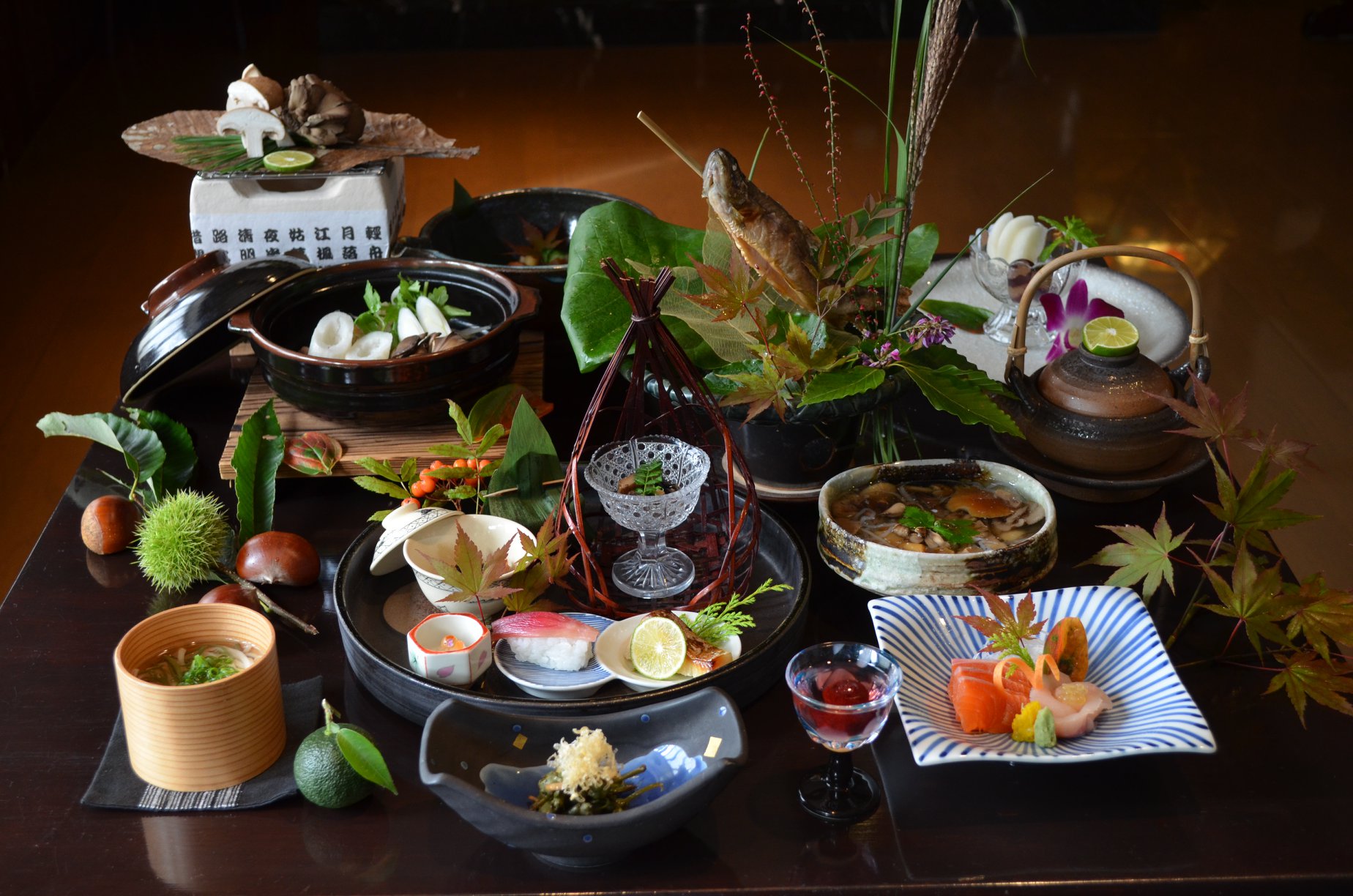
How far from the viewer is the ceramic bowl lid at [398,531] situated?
1206 mm

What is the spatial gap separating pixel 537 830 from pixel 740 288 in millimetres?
582

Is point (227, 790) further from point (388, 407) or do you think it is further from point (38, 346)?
point (38, 346)

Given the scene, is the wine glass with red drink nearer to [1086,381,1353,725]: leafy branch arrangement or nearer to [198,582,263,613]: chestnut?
[1086,381,1353,725]: leafy branch arrangement

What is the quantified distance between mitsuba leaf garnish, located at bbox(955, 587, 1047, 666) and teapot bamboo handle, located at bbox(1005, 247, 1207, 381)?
1.38 ft

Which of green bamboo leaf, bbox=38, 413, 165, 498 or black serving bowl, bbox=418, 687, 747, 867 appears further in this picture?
green bamboo leaf, bbox=38, 413, 165, 498

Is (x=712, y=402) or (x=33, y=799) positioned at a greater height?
(x=712, y=402)

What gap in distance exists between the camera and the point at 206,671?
101 cm

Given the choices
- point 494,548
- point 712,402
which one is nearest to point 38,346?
point 494,548

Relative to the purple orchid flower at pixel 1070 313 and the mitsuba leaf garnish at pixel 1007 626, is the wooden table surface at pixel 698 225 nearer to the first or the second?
the mitsuba leaf garnish at pixel 1007 626

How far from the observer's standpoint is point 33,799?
990mm

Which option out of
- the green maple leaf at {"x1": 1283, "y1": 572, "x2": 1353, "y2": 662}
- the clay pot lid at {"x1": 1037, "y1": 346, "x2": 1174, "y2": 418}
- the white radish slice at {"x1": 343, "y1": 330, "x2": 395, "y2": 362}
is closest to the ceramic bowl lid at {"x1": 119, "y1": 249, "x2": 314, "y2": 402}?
the white radish slice at {"x1": 343, "y1": 330, "x2": 395, "y2": 362}

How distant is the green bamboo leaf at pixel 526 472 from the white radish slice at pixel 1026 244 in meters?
0.87

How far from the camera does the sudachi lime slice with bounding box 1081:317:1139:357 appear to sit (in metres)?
1.35

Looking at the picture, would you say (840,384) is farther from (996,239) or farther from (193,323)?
(193,323)
